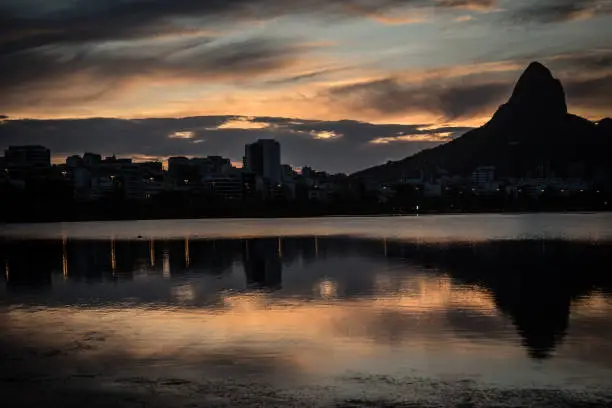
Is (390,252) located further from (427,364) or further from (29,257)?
(427,364)

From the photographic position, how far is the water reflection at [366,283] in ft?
72.5

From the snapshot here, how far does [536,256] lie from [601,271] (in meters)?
10.4

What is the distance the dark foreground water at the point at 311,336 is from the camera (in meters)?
14.3

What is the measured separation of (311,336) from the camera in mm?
20078

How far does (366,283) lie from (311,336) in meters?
13.2

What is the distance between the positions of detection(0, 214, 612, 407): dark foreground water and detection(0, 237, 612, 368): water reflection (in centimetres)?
10

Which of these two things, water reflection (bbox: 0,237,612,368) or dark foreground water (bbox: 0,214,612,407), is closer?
dark foreground water (bbox: 0,214,612,407)

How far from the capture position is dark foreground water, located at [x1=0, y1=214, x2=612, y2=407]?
14.3 meters

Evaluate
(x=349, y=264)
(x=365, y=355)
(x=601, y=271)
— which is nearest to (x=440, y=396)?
(x=365, y=355)

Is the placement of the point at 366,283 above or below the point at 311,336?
below

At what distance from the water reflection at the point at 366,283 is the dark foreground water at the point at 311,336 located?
10 cm

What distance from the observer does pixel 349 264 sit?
43062mm

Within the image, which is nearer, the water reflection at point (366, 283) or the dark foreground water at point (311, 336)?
the dark foreground water at point (311, 336)

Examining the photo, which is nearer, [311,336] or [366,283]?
[311,336]
